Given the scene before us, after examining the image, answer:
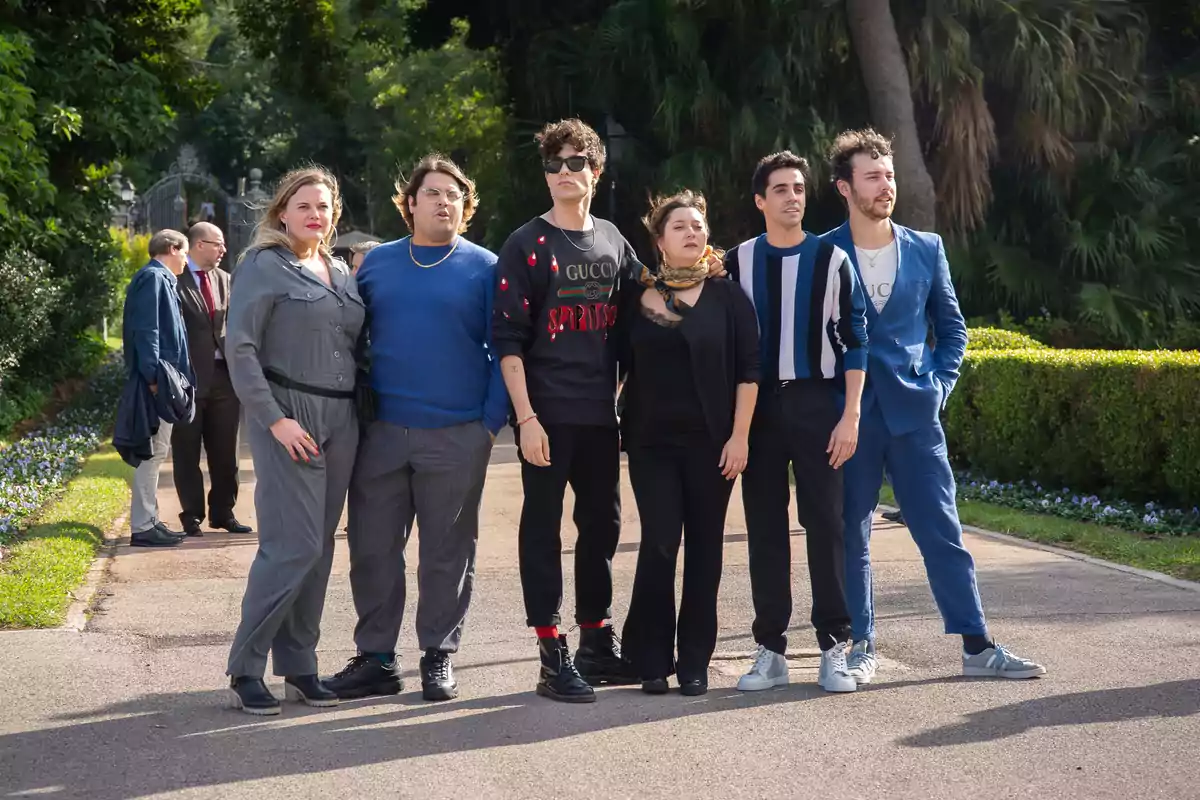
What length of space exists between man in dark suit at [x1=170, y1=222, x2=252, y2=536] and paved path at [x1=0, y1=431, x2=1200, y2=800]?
2.81 meters

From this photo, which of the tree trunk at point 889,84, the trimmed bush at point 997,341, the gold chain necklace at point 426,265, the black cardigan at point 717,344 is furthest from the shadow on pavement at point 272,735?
the tree trunk at point 889,84

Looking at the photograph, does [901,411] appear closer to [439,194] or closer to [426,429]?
[426,429]

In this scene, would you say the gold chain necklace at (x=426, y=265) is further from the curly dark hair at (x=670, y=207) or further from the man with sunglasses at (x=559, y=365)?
the curly dark hair at (x=670, y=207)

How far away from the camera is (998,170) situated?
20.8 m

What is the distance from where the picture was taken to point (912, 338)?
6180 mm

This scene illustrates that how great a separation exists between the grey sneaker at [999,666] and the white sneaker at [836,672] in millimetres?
480

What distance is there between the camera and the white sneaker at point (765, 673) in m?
Result: 5.91

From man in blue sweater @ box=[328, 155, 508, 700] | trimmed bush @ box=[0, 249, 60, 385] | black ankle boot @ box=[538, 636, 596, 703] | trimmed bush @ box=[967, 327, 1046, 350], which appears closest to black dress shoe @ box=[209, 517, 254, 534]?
man in blue sweater @ box=[328, 155, 508, 700]

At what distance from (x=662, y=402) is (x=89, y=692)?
2.29 m

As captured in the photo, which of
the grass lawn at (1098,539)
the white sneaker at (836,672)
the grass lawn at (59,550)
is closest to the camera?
the white sneaker at (836,672)

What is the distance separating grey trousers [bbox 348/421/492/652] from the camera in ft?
19.2

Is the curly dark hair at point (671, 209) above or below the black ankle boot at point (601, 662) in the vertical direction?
above

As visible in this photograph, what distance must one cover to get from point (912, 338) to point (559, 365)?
1.37 metres

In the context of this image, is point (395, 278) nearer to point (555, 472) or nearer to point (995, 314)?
point (555, 472)
